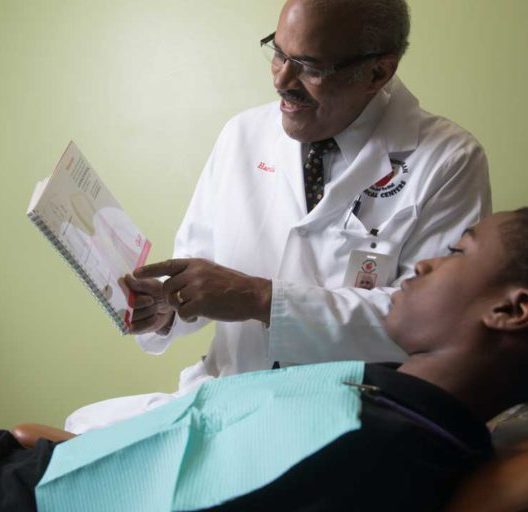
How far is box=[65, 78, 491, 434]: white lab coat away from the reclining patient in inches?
7.8

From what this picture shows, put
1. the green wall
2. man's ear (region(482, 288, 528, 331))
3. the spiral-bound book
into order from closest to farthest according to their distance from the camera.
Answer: man's ear (region(482, 288, 528, 331))
the spiral-bound book
the green wall

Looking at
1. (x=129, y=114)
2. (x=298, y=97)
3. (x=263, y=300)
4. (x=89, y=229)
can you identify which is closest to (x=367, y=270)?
(x=263, y=300)

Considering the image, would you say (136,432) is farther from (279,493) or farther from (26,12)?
(26,12)

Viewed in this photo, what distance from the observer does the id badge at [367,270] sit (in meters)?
1.17

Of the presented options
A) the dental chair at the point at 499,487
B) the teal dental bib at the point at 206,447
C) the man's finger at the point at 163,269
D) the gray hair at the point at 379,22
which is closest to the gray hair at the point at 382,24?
the gray hair at the point at 379,22

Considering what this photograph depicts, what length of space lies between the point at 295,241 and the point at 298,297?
16 cm

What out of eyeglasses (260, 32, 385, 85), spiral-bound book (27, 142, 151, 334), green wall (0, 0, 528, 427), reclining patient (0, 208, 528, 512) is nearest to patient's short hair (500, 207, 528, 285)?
reclining patient (0, 208, 528, 512)

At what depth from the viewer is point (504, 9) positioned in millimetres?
1438

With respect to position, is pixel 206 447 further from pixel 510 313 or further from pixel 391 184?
pixel 391 184

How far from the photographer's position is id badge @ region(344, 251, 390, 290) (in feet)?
3.83

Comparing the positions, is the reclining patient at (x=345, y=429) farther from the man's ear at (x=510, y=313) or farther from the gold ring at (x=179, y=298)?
the gold ring at (x=179, y=298)

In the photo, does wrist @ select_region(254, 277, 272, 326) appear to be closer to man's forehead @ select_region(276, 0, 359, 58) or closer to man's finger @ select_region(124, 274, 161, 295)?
man's finger @ select_region(124, 274, 161, 295)

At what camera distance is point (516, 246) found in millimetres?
821

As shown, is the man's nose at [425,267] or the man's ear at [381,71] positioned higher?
the man's ear at [381,71]
